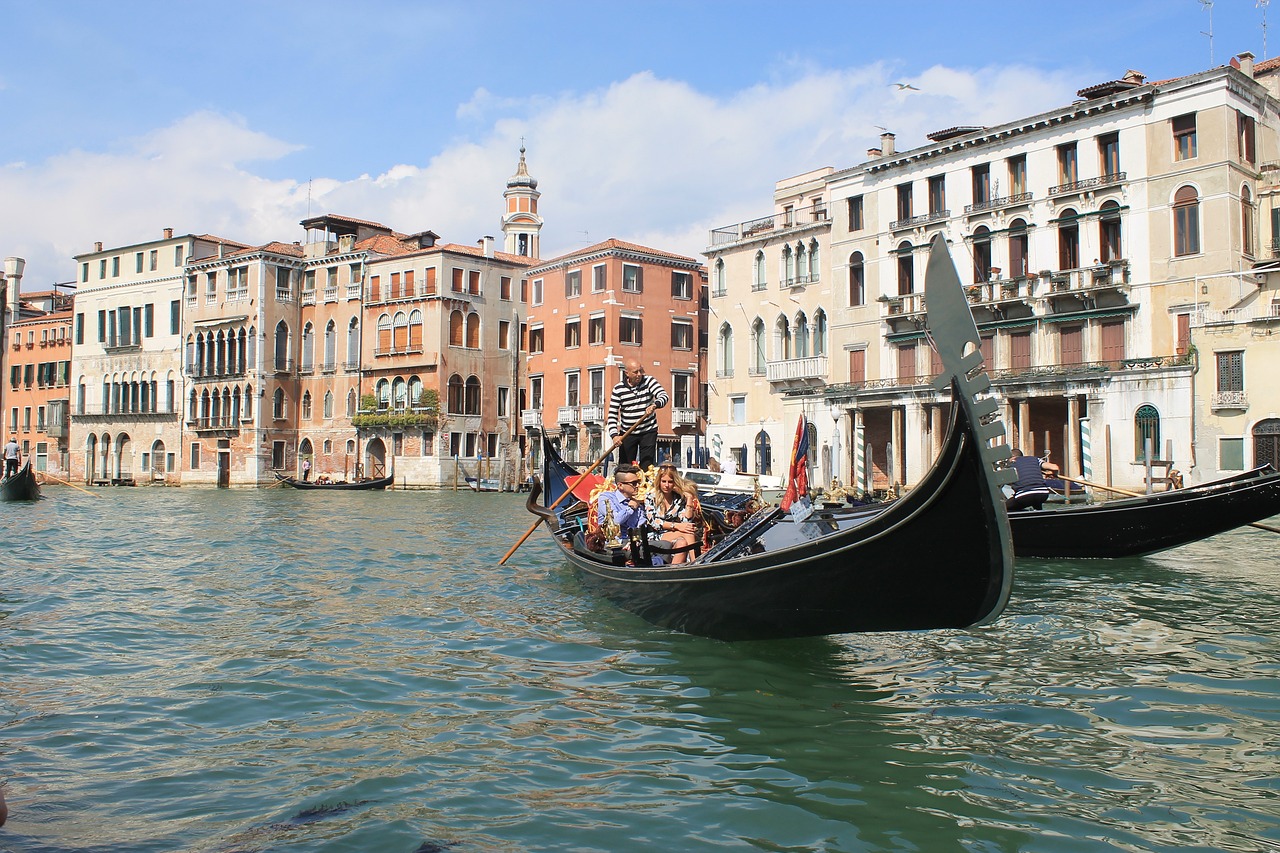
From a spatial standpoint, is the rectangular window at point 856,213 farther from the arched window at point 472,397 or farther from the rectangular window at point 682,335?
the arched window at point 472,397

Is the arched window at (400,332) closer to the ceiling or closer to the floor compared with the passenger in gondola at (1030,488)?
closer to the ceiling

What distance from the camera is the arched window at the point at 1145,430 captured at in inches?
680

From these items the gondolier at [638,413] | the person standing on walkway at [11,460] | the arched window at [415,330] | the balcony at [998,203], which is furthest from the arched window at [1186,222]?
the person standing on walkway at [11,460]

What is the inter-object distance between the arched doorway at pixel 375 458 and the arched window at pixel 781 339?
11.9 metres

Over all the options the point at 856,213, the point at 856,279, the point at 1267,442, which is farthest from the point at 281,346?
the point at 1267,442

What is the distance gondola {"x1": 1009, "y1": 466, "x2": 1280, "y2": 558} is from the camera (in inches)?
297

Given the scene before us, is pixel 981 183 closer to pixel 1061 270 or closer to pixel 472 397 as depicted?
pixel 1061 270

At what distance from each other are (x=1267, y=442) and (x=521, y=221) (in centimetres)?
2392

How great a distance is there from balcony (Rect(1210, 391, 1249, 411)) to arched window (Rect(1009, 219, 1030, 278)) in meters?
4.42

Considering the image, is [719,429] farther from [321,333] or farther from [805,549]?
[805,549]

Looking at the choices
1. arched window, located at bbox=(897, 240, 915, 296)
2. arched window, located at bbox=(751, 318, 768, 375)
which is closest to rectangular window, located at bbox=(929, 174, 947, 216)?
arched window, located at bbox=(897, 240, 915, 296)

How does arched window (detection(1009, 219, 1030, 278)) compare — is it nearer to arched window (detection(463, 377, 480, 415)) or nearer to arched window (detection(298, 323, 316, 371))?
arched window (detection(463, 377, 480, 415))

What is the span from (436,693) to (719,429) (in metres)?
21.4

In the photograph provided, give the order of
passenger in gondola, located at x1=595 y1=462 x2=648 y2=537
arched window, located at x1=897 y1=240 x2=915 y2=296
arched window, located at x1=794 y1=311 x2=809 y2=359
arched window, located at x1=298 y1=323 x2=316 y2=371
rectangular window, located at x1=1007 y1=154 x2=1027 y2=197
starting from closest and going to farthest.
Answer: passenger in gondola, located at x1=595 y1=462 x2=648 y2=537, rectangular window, located at x1=1007 y1=154 x2=1027 y2=197, arched window, located at x1=897 y1=240 x2=915 y2=296, arched window, located at x1=794 y1=311 x2=809 y2=359, arched window, located at x1=298 y1=323 x2=316 y2=371
